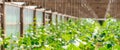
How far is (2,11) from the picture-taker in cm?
532

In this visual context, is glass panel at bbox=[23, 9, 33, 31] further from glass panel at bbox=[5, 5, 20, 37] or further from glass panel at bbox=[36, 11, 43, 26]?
glass panel at bbox=[36, 11, 43, 26]

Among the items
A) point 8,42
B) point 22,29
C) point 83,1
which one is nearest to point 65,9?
point 83,1

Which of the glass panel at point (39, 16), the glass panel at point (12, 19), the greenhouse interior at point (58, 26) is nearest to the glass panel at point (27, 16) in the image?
the greenhouse interior at point (58, 26)

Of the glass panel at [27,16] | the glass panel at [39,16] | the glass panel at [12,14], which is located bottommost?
the glass panel at [39,16]

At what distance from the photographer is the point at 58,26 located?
24.4 ft

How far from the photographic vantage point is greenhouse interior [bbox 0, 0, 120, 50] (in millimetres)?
2803

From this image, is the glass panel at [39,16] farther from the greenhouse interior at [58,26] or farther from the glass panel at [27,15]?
the glass panel at [27,15]

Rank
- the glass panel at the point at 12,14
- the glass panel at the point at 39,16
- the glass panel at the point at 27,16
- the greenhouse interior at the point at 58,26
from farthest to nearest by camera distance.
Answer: the glass panel at the point at 39,16, the glass panel at the point at 27,16, the glass panel at the point at 12,14, the greenhouse interior at the point at 58,26

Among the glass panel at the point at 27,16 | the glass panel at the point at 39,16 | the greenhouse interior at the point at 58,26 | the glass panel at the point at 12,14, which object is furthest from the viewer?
the glass panel at the point at 39,16

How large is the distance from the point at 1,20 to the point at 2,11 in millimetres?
125

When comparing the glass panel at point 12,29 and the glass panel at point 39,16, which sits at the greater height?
the glass panel at point 12,29

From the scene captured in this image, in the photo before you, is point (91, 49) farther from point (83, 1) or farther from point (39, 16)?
point (83, 1)

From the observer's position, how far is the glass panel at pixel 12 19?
5642 mm

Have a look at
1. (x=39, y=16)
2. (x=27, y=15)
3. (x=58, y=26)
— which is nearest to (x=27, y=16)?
(x=27, y=15)
